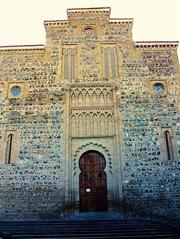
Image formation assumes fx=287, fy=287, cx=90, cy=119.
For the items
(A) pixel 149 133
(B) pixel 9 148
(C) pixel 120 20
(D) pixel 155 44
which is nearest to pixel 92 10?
(C) pixel 120 20

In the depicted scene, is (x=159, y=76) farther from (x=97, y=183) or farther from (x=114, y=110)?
(x=97, y=183)

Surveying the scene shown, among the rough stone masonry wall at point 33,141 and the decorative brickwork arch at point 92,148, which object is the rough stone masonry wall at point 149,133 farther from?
the rough stone masonry wall at point 33,141

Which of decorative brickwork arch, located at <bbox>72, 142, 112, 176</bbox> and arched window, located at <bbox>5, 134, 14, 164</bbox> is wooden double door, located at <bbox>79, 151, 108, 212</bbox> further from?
arched window, located at <bbox>5, 134, 14, 164</bbox>

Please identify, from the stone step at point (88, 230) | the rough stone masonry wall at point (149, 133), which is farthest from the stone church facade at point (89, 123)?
the stone step at point (88, 230)

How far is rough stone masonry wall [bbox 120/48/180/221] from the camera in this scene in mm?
12695

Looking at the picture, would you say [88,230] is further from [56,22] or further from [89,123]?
[56,22]

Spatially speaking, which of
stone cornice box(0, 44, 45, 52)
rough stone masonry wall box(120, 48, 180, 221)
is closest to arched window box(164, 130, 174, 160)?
rough stone masonry wall box(120, 48, 180, 221)

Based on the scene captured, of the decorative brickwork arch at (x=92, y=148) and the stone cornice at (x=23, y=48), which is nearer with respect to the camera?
the decorative brickwork arch at (x=92, y=148)

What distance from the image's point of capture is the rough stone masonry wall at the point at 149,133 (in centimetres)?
1270

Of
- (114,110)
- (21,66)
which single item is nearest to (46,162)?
(114,110)

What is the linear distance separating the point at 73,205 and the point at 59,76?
6440 mm

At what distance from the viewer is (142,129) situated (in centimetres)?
1374

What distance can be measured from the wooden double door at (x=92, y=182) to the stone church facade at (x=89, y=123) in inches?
1.8

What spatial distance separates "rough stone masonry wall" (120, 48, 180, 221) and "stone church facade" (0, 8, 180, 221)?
0.04m
